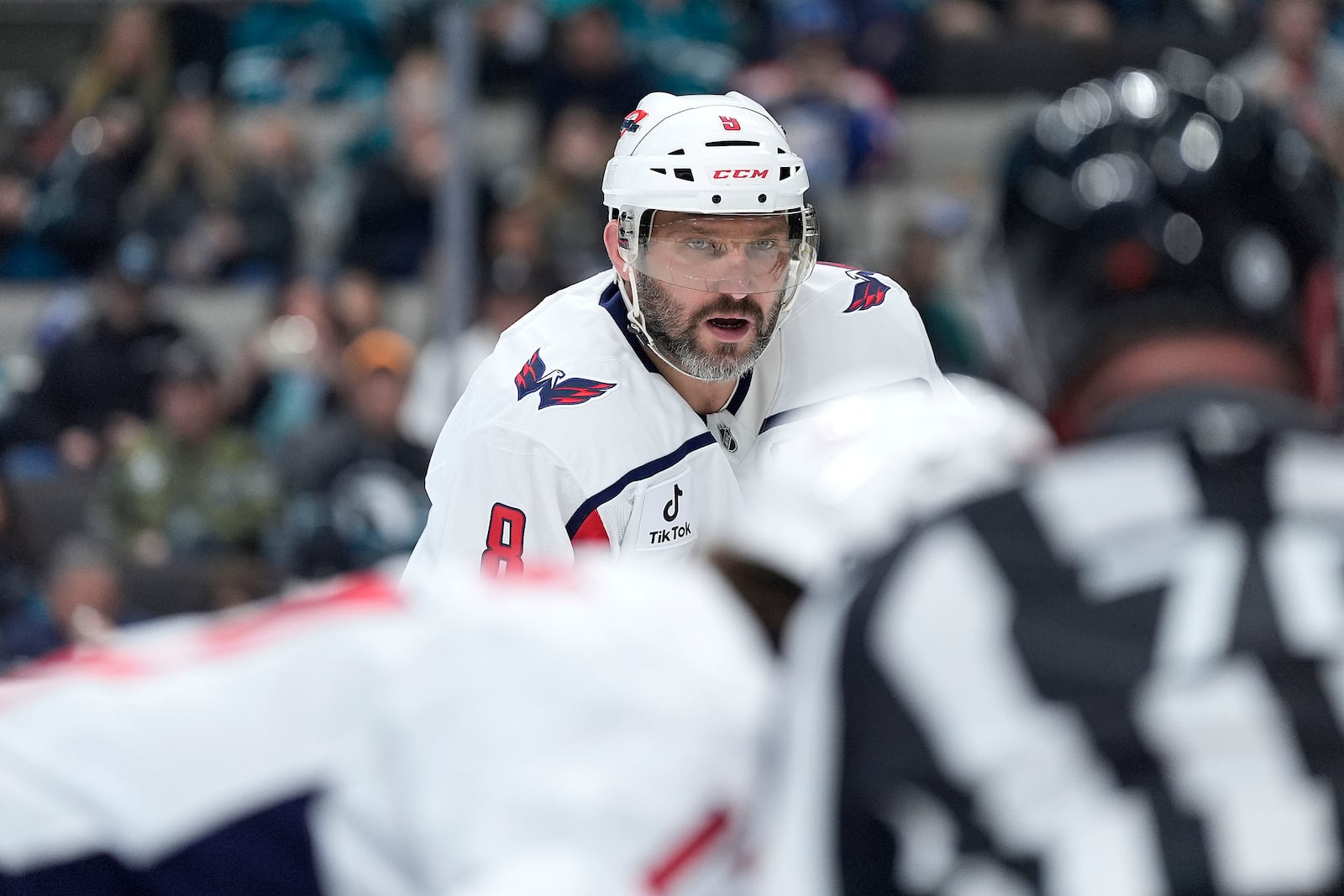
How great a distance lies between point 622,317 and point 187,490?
155 inches

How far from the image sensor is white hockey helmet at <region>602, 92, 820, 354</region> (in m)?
2.88

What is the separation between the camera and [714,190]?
287 centimetres

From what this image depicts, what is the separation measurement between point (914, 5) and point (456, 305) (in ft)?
10.9

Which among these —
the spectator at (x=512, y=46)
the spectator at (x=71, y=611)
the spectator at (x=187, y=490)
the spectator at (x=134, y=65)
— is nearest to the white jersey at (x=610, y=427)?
the spectator at (x=71, y=611)

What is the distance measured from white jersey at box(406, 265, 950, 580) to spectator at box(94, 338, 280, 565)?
11.4 feet

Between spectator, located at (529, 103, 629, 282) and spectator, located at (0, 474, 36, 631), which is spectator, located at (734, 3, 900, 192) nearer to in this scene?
spectator, located at (529, 103, 629, 282)

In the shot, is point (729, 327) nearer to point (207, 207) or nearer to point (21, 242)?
point (207, 207)

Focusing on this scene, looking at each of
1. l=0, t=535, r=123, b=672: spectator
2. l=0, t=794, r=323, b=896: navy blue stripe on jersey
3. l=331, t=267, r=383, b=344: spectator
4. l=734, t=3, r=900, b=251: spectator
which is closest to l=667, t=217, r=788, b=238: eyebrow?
l=0, t=794, r=323, b=896: navy blue stripe on jersey

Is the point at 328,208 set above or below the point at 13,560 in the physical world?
above

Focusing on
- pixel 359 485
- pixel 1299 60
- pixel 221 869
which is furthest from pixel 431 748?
pixel 1299 60

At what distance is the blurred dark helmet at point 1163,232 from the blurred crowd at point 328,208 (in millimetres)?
4355

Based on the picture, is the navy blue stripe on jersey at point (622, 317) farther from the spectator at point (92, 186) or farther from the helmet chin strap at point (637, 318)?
the spectator at point (92, 186)

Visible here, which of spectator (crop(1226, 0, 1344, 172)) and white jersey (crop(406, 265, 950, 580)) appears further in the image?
spectator (crop(1226, 0, 1344, 172))

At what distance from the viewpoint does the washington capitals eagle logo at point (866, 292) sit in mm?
3125
